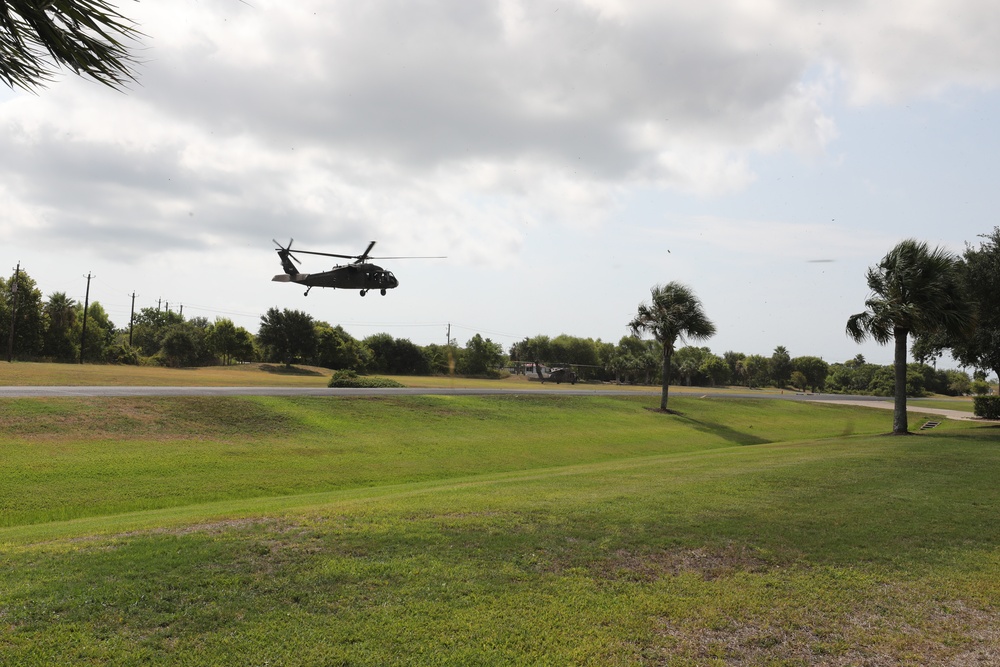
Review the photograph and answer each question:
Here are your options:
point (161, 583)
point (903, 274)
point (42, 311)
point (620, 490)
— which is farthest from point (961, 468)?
point (42, 311)

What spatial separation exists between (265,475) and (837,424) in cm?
4432

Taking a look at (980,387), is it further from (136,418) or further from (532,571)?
(532,571)

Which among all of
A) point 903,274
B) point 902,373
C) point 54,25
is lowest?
point 902,373

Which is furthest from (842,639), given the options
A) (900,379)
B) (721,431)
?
(721,431)

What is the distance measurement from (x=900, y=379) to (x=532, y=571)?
32433 mm

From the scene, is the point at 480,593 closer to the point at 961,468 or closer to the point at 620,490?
the point at 620,490

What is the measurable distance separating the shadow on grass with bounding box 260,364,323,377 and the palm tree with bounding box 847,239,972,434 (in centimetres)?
6511

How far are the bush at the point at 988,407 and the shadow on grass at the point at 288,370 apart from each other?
68.0m

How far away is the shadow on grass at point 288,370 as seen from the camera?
83.8m

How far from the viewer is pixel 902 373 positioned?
33.9 meters

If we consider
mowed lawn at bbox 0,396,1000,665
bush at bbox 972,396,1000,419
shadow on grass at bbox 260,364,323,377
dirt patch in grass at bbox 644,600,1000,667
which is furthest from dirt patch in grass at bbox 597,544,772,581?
shadow on grass at bbox 260,364,323,377

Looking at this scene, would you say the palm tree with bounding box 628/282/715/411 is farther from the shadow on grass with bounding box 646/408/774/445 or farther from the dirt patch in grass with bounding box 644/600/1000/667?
the dirt patch in grass with bounding box 644/600/1000/667

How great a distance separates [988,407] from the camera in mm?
50250

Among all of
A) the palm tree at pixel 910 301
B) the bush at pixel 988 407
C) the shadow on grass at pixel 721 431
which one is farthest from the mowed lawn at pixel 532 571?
the bush at pixel 988 407
